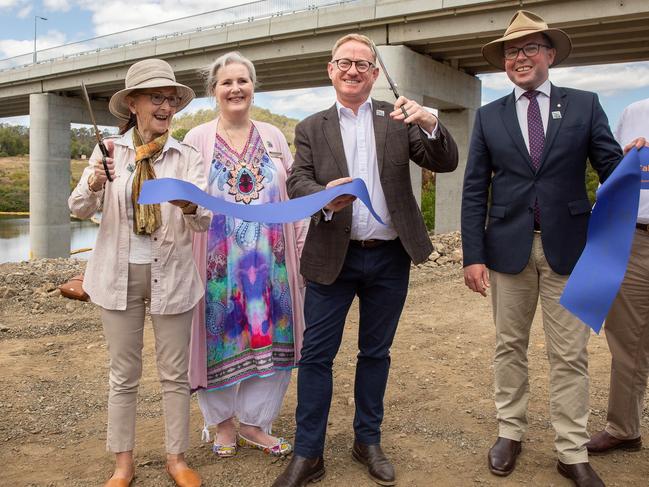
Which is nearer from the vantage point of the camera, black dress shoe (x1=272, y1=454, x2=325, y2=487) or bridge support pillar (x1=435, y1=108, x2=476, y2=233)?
black dress shoe (x1=272, y1=454, x2=325, y2=487)

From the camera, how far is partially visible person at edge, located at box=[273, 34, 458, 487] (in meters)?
2.72

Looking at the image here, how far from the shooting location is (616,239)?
2.60 meters

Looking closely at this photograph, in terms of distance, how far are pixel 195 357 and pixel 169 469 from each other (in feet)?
1.85

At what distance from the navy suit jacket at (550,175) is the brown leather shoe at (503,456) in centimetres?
93

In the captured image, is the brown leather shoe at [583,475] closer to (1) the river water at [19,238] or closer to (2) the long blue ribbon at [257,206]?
(2) the long blue ribbon at [257,206]

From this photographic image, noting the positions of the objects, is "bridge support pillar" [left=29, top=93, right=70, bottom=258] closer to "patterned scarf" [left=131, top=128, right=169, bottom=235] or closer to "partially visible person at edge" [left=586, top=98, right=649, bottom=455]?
"patterned scarf" [left=131, top=128, right=169, bottom=235]

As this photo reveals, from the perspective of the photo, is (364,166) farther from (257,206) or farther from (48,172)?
(48,172)

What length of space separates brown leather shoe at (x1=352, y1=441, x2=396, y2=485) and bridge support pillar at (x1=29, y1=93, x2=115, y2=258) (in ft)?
82.3

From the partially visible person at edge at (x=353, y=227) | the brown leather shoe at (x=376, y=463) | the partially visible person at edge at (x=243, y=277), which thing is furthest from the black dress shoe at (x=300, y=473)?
the partially visible person at edge at (x=243, y=277)

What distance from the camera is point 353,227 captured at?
9.05 feet

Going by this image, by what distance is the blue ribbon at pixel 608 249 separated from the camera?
8.36ft

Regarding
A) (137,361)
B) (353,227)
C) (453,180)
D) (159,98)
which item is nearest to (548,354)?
(353,227)

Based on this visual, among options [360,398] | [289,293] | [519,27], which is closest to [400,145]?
[519,27]

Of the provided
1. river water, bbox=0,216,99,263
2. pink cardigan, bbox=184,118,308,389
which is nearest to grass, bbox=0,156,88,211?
river water, bbox=0,216,99,263
